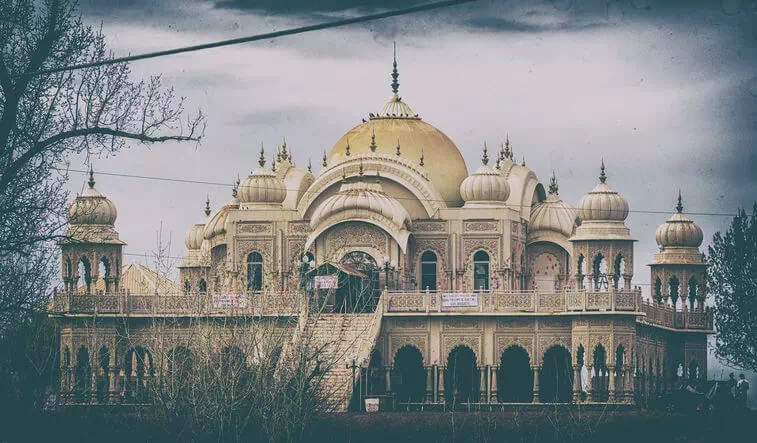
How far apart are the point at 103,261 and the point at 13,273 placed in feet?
109

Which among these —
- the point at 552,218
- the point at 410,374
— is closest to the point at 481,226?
the point at 552,218

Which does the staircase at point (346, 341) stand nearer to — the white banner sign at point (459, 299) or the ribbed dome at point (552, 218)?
the white banner sign at point (459, 299)

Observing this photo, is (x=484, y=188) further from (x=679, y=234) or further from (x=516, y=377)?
(x=679, y=234)

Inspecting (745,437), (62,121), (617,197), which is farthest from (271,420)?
(617,197)

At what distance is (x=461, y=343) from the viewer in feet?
207

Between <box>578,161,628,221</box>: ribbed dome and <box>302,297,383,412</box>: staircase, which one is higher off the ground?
<box>578,161,628,221</box>: ribbed dome

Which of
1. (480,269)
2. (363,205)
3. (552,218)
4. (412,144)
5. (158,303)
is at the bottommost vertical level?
(158,303)

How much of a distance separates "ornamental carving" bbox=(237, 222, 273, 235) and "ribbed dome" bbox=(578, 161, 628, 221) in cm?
971

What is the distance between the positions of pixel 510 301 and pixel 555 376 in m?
4.22

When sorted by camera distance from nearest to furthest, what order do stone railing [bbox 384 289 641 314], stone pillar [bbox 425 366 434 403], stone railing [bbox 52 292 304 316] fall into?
stone railing [bbox 52 292 304 316] → stone railing [bbox 384 289 641 314] → stone pillar [bbox 425 366 434 403]

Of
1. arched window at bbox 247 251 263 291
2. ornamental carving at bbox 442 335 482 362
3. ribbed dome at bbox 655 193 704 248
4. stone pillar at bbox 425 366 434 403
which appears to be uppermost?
ribbed dome at bbox 655 193 704 248

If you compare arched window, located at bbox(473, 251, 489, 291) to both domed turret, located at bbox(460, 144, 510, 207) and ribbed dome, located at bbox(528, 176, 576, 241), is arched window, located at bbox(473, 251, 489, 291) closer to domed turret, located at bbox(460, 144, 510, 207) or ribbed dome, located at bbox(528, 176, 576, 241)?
domed turret, located at bbox(460, 144, 510, 207)

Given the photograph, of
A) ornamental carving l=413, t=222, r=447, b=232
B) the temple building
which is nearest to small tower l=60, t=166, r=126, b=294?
the temple building

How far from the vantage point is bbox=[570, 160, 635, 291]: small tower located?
211ft
